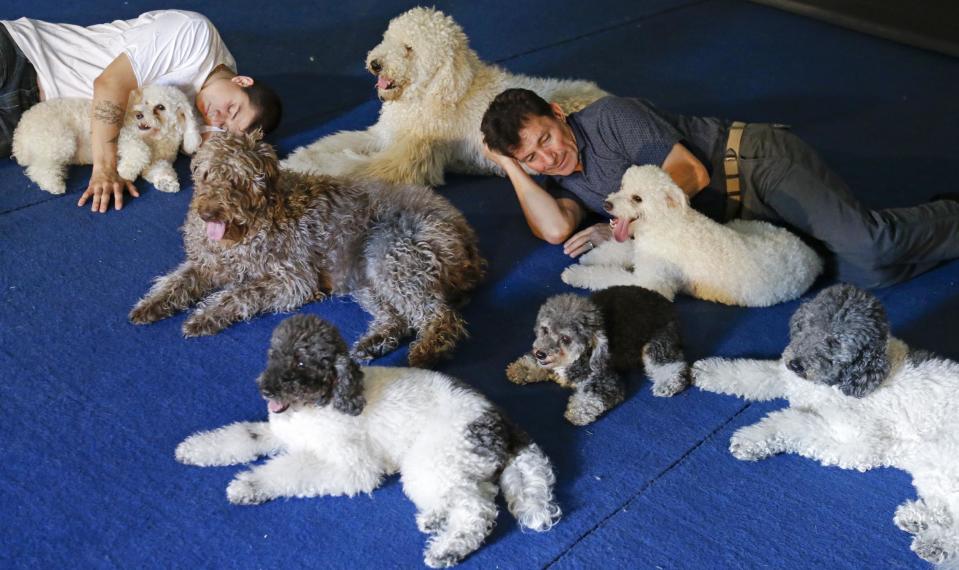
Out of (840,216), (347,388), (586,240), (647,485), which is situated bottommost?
(647,485)

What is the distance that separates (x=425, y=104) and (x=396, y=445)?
2116 millimetres

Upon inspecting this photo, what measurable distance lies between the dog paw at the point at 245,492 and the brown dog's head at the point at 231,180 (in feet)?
3.29

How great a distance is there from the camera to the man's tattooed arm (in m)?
4.22

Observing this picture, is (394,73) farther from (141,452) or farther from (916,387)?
(916,387)

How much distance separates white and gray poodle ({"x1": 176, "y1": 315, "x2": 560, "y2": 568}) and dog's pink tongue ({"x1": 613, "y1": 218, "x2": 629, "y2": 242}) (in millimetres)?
1153

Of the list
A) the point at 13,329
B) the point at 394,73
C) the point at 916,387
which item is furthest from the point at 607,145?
the point at 13,329

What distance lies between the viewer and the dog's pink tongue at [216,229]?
3.23 m

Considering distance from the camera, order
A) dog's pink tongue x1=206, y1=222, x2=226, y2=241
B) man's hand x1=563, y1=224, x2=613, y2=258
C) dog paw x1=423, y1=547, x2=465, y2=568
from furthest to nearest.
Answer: man's hand x1=563, y1=224, x2=613, y2=258 < dog's pink tongue x1=206, y1=222, x2=226, y2=241 < dog paw x1=423, y1=547, x2=465, y2=568

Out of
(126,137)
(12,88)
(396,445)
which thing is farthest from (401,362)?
(12,88)

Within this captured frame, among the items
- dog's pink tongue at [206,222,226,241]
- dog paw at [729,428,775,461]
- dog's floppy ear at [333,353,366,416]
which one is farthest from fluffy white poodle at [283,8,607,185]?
dog paw at [729,428,775,461]

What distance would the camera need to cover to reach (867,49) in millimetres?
5934

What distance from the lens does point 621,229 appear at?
3523 mm

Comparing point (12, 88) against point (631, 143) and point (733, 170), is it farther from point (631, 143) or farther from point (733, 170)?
point (733, 170)

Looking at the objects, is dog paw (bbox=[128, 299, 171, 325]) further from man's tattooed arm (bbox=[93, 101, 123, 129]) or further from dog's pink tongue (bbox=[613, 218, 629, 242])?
dog's pink tongue (bbox=[613, 218, 629, 242])
